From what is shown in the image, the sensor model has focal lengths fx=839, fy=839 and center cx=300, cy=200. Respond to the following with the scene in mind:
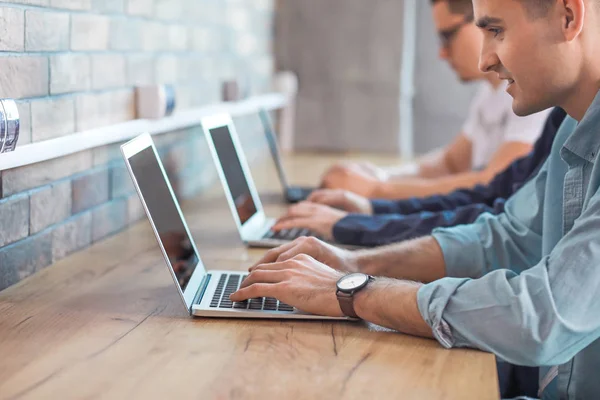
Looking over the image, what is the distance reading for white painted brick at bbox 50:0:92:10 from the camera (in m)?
1.58

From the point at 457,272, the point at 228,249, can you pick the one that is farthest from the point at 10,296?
the point at 457,272

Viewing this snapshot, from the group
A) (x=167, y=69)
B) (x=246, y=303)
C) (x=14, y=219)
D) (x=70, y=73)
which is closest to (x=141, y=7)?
(x=167, y=69)

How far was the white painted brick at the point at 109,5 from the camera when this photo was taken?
1.79m

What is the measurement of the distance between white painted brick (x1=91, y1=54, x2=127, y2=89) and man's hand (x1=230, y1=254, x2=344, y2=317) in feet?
2.27

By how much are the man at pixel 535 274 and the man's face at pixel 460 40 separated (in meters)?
1.24

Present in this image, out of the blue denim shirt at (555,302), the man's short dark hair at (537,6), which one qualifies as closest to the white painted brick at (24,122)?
the blue denim shirt at (555,302)

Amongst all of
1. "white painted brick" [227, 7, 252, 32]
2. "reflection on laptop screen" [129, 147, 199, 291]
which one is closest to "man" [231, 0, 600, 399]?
"reflection on laptop screen" [129, 147, 199, 291]

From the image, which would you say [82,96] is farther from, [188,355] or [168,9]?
[188,355]

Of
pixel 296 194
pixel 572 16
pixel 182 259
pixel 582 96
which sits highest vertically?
pixel 572 16

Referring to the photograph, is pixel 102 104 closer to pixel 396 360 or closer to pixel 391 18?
pixel 396 360

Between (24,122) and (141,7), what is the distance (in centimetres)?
71

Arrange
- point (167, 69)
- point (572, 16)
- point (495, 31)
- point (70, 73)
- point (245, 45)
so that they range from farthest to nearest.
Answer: point (245, 45) → point (167, 69) → point (70, 73) → point (495, 31) → point (572, 16)

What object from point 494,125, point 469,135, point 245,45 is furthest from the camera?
point 245,45

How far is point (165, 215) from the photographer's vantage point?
1.42m
